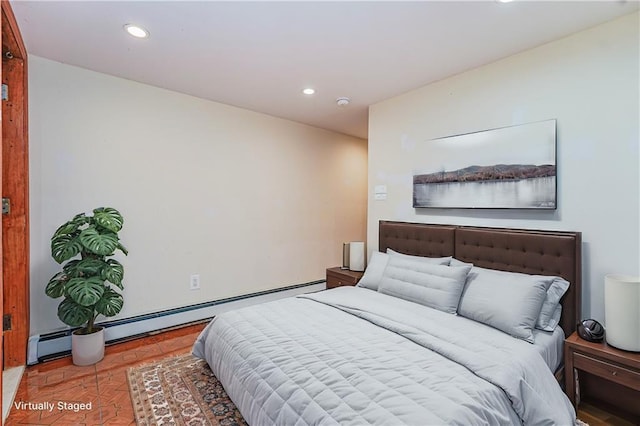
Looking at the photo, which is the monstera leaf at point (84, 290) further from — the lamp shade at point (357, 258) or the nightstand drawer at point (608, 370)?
the nightstand drawer at point (608, 370)

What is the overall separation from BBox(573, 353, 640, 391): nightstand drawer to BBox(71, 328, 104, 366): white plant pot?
339 centimetres

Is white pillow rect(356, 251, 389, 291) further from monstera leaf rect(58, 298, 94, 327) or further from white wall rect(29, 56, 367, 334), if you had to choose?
monstera leaf rect(58, 298, 94, 327)

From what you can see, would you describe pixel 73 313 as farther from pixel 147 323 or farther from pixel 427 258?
pixel 427 258

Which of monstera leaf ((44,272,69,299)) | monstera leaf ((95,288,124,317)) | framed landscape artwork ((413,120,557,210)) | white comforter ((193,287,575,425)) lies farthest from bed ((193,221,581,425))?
monstera leaf ((44,272,69,299))

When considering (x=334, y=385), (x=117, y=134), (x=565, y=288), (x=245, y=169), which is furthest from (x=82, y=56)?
(x=565, y=288)

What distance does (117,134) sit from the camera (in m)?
2.98

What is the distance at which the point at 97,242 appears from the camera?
7.90 ft

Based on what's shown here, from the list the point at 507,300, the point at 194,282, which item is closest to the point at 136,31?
the point at 194,282

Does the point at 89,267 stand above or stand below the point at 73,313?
above

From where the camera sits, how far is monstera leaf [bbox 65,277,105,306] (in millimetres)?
2305

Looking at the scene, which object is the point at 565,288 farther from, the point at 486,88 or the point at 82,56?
the point at 82,56

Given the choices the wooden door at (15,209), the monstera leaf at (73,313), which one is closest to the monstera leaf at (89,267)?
the monstera leaf at (73,313)

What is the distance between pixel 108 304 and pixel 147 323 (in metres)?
0.73

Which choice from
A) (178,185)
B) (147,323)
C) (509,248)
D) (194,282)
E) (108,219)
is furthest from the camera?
(194,282)
